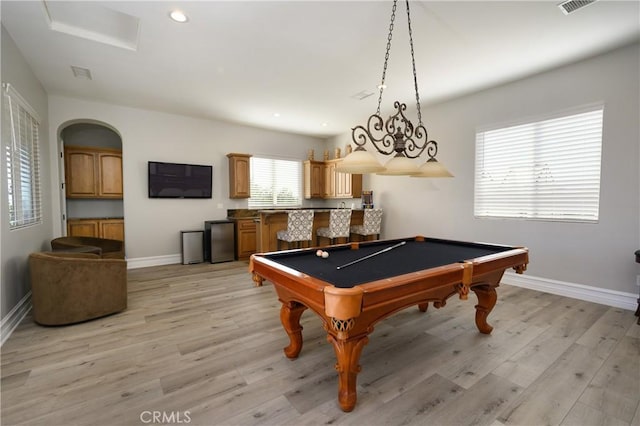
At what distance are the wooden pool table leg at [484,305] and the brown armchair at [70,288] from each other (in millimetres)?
3724

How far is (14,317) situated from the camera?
284 cm

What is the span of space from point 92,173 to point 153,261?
2.09 m

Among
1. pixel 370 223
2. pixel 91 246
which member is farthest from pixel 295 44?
pixel 91 246

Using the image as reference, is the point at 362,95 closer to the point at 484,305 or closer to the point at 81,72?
the point at 484,305

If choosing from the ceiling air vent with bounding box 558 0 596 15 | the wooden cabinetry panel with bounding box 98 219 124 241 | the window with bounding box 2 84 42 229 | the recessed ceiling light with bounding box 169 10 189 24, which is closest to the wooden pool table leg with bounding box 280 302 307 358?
the recessed ceiling light with bounding box 169 10 189 24

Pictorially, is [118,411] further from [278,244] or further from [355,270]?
[278,244]

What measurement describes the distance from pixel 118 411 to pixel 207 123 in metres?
5.42

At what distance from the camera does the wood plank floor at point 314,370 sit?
5.46 ft

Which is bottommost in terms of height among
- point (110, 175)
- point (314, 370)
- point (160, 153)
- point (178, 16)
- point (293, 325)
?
point (314, 370)

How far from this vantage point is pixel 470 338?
2588mm

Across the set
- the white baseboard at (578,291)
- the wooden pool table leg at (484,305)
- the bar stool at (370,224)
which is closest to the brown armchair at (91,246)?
the bar stool at (370,224)

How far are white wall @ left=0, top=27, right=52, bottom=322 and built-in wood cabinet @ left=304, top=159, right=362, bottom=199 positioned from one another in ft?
15.8

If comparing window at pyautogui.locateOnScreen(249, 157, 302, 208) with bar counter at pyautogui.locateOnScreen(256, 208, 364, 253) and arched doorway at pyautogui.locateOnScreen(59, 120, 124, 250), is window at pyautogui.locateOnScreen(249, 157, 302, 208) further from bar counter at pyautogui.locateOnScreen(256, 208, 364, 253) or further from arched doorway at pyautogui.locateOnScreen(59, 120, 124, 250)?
arched doorway at pyautogui.locateOnScreen(59, 120, 124, 250)

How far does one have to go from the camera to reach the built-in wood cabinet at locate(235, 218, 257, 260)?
6.02 metres
